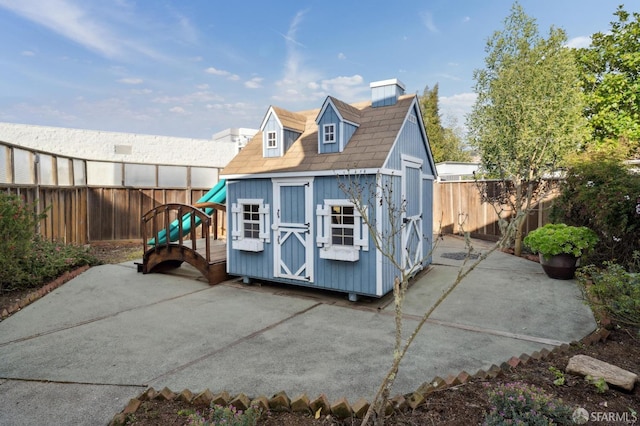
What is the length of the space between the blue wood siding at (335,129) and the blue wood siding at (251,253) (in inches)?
48.3

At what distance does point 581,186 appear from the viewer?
7.79 metres

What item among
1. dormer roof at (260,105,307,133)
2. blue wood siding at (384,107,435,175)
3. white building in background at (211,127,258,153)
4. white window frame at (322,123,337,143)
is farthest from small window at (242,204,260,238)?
white building in background at (211,127,258,153)

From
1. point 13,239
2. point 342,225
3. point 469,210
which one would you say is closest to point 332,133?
point 342,225

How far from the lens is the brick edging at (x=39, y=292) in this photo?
5.72 meters

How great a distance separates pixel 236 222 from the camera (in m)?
7.27

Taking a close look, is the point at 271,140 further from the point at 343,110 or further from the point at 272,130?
the point at 343,110

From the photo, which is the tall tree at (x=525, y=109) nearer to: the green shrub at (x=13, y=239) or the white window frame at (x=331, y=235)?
the white window frame at (x=331, y=235)

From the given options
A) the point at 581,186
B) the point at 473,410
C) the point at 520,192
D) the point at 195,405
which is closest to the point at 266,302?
the point at 195,405

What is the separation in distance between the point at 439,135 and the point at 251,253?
A: 29.4 meters

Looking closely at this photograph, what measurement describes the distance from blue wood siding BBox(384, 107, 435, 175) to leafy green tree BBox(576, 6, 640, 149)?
12.9 meters

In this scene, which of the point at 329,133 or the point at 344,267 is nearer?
the point at 344,267

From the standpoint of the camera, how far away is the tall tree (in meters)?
10.2

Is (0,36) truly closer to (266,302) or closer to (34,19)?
(34,19)

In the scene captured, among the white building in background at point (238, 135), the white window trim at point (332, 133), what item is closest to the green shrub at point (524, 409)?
the white window trim at point (332, 133)
